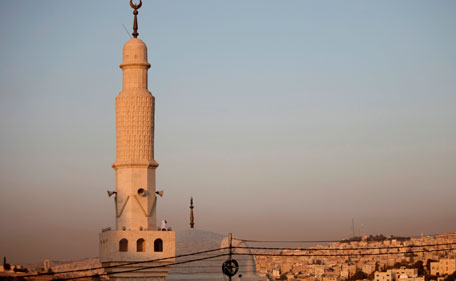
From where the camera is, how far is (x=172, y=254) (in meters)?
39.2

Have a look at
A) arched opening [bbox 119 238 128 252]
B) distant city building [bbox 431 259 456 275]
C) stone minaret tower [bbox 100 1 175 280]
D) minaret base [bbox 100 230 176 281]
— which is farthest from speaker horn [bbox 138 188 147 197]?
distant city building [bbox 431 259 456 275]

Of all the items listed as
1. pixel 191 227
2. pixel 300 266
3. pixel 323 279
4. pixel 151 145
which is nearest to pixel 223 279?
pixel 191 227

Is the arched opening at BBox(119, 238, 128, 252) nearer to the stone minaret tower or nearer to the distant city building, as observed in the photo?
the stone minaret tower

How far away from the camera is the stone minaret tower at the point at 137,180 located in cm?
3894

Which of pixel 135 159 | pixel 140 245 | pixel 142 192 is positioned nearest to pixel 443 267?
pixel 142 192

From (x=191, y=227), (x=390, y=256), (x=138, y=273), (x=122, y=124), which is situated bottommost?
(x=138, y=273)

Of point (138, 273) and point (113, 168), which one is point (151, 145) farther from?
point (138, 273)

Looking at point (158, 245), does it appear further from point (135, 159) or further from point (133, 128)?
point (133, 128)

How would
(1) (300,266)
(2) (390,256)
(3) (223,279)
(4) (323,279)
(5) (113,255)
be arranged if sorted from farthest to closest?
(1) (300,266), (2) (390,256), (4) (323,279), (3) (223,279), (5) (113,255)

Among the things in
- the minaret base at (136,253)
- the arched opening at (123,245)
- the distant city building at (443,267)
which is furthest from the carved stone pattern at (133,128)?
the distant city building at (443,267)

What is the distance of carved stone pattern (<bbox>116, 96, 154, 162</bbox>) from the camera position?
3944cm

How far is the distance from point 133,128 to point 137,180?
2045 millimetres

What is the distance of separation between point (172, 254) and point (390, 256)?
151 metres

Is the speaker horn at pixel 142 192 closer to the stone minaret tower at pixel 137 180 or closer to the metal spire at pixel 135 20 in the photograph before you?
the stone minaret tower at pixel 137 180
